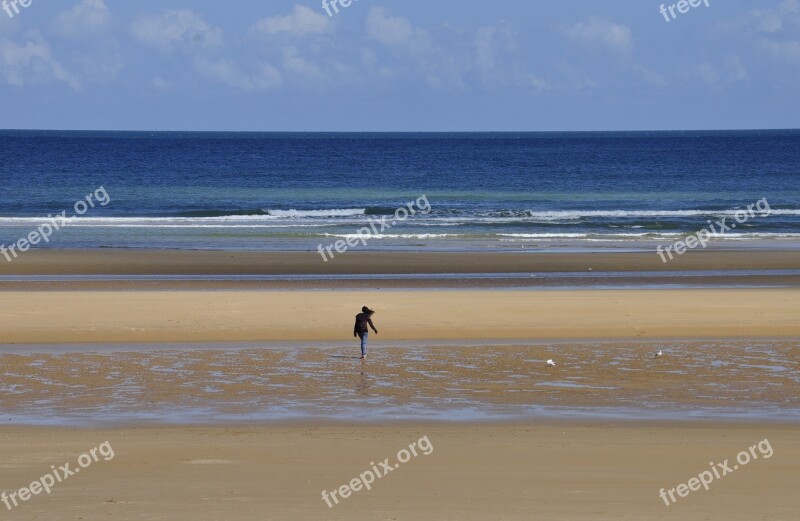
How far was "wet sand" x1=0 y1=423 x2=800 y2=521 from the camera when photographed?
9.28 m

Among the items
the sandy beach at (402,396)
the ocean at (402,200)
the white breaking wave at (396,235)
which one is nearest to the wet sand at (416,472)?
the sandy beach at (402,396)

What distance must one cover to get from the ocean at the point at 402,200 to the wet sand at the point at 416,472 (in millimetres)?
22296

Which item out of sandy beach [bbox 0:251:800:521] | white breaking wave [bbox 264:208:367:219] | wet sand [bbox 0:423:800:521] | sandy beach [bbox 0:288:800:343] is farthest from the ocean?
wet sand [bbox 0:423:800:521]

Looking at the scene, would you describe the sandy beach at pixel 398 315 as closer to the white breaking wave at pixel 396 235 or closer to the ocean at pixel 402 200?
the ocean at pixel 402 200

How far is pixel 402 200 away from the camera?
2264 inches

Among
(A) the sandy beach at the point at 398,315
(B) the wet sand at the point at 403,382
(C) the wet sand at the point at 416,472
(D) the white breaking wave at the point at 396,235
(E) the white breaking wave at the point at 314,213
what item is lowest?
(C) the wet sand at the point at 416,472

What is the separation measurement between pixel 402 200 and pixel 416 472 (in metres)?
47.3

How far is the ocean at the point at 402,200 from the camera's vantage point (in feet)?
124

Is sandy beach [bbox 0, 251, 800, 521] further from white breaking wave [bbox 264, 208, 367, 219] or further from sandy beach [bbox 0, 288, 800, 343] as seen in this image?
white breaking wave [bbox 264, 208, 367, 219]

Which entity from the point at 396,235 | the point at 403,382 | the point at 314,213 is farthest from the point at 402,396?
the point at 314,213

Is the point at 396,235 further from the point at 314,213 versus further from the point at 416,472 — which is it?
the point at 416,472

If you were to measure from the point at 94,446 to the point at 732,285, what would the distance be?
17835mm

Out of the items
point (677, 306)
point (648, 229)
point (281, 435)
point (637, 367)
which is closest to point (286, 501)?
point (281, 435)

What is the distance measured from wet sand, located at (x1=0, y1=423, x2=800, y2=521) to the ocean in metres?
22.3
